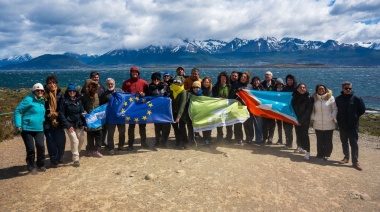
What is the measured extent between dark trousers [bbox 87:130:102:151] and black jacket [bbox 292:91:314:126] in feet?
23.2

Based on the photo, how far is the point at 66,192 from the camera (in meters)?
7.30

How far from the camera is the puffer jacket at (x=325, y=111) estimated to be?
9.77 m

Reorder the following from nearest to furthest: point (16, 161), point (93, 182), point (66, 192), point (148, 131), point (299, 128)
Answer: point (66, 192)
point (93, 182)
point (16, 161)
point (299, 128)
point (148, 131)

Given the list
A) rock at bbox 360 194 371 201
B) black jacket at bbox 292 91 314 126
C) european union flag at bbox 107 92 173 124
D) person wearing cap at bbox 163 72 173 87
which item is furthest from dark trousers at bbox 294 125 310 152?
person wearing cap at bbox 163 72 173 87

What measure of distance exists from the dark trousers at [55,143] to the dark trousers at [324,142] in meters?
8.52

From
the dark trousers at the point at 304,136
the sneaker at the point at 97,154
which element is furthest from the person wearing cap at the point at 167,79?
the dark trousers at the point at 304,136

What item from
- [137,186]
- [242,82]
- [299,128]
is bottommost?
[137,186]

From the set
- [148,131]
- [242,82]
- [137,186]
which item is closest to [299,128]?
[242,82]

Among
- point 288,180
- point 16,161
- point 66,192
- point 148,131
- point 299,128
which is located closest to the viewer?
point 66,192

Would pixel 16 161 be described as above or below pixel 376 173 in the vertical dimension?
above

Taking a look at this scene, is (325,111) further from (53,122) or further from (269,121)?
(53,122)

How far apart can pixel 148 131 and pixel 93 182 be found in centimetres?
672

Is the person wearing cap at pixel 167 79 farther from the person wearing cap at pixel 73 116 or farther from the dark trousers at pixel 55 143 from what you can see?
the dark trousers at pixel 55 143

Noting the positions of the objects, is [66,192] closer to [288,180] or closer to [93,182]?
[93,182]
